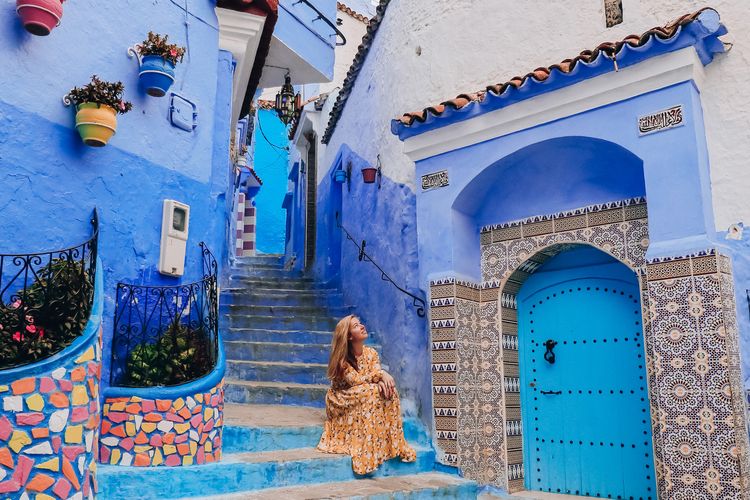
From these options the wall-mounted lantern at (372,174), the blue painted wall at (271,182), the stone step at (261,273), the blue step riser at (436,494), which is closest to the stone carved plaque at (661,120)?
the blue step riser at (436,494)

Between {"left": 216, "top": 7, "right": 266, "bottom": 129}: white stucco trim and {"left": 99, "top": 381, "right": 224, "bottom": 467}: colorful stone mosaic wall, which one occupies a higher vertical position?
{"left": 216, "top": 7, "right": 266, "bottom": 129}: white stucco trim

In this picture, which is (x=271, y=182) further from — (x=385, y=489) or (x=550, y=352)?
(x=385, y=489)

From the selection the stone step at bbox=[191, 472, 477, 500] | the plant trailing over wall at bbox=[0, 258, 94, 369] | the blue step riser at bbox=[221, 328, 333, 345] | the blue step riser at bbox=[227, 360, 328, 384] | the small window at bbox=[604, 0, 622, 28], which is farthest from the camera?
the blue step riser at bbox=[221, 328, 333, 345]

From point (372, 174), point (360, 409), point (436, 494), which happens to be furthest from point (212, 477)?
point (372, 174)

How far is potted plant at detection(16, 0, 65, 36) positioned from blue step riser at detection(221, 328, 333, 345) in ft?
14.5

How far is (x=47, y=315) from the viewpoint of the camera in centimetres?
423

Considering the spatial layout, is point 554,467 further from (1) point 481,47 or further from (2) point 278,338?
(1) point 481,47

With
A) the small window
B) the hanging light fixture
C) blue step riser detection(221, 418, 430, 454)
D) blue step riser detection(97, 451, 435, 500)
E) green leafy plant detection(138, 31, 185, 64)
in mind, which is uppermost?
the hanging light fixture

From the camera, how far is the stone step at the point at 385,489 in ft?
16.2

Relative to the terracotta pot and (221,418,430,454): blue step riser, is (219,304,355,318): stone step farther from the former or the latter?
(221,418,430,454): blue step riser

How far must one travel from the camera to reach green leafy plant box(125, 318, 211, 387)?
5.19 metres

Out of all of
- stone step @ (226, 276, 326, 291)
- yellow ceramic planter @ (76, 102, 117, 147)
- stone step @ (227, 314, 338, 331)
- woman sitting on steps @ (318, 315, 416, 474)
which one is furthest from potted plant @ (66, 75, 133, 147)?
stone step @ (226, 276, 326, 291)

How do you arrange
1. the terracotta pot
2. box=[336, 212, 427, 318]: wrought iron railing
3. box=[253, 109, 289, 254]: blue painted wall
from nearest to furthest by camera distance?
box=[336, 212, 427, 318]: wrought iron railing
the terracotta pot
box=[253, 109, 289, 254]: blue painted wall

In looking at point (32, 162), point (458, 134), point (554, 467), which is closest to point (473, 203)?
point (458, 134)
